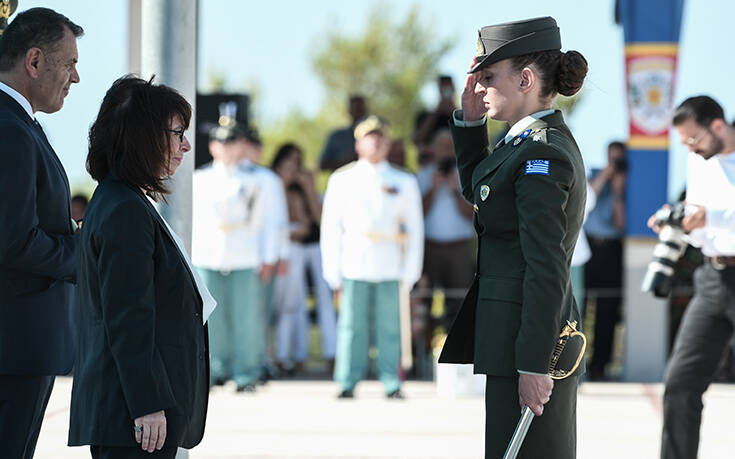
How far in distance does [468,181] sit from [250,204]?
6.15 metres

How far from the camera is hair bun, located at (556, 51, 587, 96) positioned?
3.63 meters

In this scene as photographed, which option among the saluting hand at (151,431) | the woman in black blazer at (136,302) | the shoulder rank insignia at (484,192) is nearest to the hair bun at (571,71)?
the shoulder rank insignia at (484,192)

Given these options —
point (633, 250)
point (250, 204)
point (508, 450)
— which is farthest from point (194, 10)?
point (633, 250)

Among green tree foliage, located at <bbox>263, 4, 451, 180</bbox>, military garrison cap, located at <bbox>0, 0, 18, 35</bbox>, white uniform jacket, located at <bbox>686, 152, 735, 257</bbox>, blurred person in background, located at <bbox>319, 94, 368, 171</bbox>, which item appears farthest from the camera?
green tree foliage, located at <bbox>263, 4, 451, 180</bbox>

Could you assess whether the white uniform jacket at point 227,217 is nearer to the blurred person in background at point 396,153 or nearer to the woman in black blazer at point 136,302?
the blurred person in background at point 396,153

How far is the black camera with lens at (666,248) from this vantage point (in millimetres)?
5895

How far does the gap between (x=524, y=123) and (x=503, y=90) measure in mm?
124

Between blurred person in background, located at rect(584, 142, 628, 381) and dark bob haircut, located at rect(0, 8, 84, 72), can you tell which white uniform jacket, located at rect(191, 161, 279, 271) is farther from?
dark bob haircut, located at rect(0, 8, 84, 72)

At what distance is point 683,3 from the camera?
10.5 m

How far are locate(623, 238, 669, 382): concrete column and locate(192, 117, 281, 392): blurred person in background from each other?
3.06m

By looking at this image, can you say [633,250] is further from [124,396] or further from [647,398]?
[124,396]

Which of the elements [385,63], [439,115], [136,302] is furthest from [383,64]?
[136,302]

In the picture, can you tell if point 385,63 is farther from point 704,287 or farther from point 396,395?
point 704,287

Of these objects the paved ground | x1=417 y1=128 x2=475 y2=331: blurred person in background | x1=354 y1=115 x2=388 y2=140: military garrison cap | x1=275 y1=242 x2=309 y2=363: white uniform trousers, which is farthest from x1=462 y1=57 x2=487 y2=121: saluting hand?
x1=275 y1=242 x2=309 y2=363: white uniform trousers
